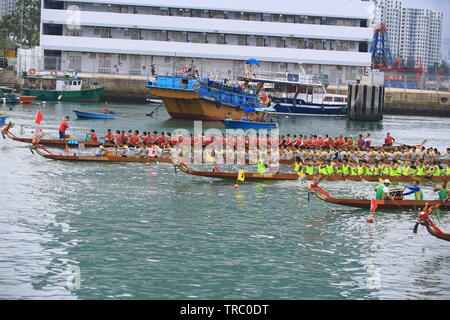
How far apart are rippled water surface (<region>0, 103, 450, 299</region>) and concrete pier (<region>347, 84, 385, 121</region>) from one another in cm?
4232

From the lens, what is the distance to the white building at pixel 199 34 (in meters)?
87.1

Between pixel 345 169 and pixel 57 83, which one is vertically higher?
pixel 57 83

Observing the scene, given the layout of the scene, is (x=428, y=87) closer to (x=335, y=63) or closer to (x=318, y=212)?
(x=335, y=63)

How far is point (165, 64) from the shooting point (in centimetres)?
8769

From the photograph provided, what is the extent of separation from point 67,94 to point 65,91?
46cm

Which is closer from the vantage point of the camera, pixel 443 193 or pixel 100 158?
pixel 443 193

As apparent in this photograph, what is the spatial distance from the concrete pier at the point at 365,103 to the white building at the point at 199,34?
40.1 feet

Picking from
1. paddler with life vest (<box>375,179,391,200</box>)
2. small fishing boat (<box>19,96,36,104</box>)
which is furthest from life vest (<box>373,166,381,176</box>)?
small fishing boat (<box>19,96,36,104</box>)

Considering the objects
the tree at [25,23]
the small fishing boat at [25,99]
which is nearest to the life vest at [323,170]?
the small fishing boat at [25,99]

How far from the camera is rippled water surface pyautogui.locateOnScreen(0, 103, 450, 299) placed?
20.4 metres

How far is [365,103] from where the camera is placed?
79.1m

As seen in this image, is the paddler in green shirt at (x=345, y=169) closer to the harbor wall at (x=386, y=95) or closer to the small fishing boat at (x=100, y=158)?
the small fishing boat at (x=100, y=158)

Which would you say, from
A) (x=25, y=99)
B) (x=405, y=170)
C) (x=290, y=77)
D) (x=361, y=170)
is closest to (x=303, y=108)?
(x=290, y=77)

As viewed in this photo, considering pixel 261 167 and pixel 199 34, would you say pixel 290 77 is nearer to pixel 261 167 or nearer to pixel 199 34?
pixel 199 34
